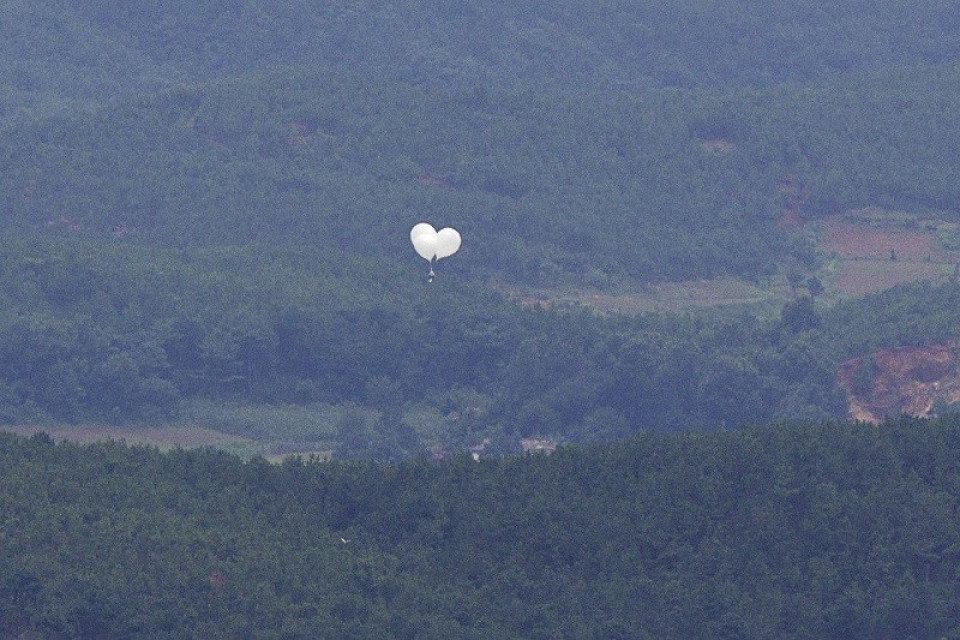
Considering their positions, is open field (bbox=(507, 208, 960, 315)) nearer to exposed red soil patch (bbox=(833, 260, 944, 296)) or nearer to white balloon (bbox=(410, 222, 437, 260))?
exposed red soil patch (bbox=(833, 260, 944, 296))

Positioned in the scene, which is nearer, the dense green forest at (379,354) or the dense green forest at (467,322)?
the dense green forest at (467,322)

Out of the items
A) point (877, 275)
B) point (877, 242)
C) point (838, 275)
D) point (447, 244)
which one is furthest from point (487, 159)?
point (447, 244)

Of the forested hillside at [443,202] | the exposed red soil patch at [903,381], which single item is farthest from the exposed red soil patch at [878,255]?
the exposed red soil patch at [903,381]

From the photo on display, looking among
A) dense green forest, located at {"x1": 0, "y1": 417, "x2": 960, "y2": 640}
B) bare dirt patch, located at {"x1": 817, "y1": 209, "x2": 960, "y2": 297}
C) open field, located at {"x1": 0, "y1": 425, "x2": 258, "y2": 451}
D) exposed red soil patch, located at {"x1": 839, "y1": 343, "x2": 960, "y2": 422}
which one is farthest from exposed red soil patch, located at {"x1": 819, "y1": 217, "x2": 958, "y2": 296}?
dense green forest, located at {"x1": 0, "y1": 417, "x2": 960, "y2": 640}

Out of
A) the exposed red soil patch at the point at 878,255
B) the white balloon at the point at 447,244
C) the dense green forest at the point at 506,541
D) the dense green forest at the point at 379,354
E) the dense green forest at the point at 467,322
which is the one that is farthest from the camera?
the exposed red soil patch at the point at 878,255

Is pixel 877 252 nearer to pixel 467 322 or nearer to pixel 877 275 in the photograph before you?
pixel 877 275

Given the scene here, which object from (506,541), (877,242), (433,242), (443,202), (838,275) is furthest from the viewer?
(443,202)

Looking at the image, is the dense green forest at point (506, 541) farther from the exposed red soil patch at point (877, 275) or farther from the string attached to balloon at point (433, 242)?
the exposed red soil patch at point (877, 275)
